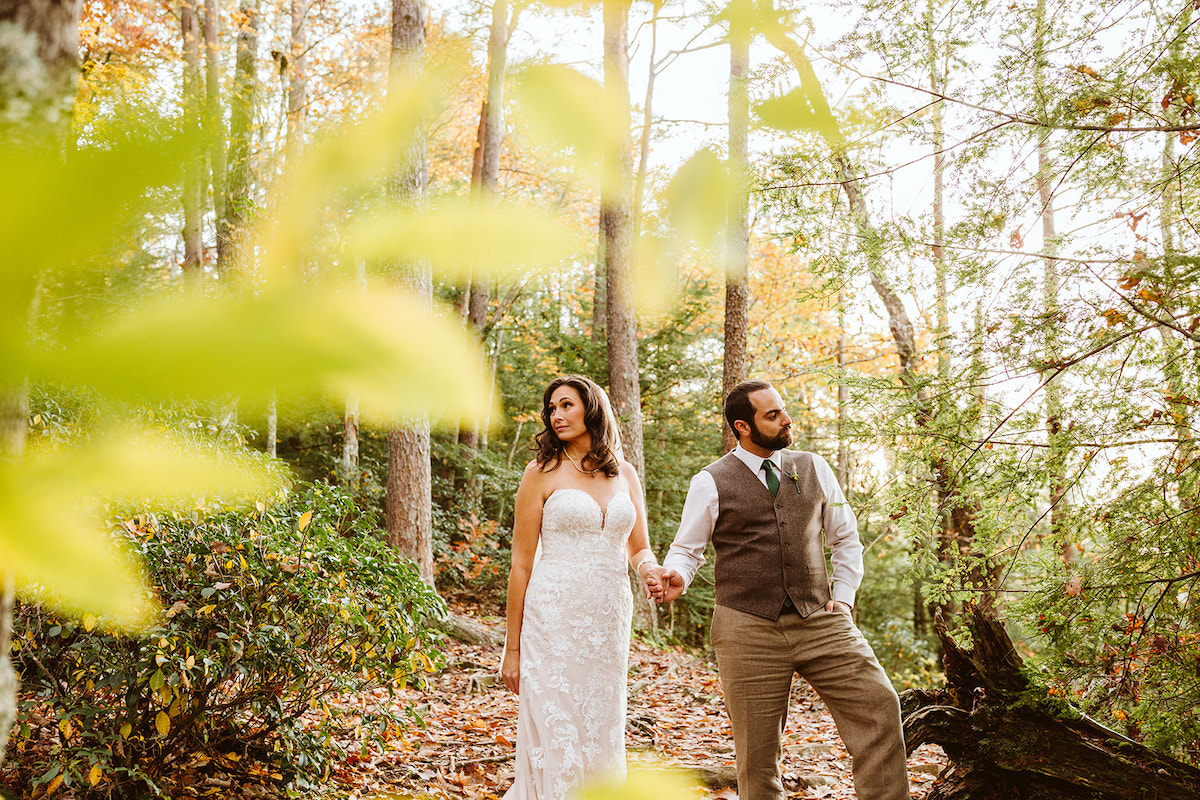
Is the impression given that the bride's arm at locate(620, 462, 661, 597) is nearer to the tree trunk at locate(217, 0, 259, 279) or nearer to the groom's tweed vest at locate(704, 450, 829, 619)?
the groom's tweed vest at locate(704, 450, 829, 619)

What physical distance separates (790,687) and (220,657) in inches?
96.0

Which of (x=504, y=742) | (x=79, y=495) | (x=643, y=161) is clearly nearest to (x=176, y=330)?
(x=79, y=495)

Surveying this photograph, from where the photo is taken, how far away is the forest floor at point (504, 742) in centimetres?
431

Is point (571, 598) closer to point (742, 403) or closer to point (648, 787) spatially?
point (742, 403)

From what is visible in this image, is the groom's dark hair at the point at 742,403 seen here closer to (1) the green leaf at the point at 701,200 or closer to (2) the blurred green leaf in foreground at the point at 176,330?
(1) the green leaf at the point at 701,200

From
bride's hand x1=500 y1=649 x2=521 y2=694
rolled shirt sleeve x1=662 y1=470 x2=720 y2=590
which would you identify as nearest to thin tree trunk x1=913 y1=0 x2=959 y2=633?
rolled shirt sleeve x1=662 y1=470 x2=720 y2=590

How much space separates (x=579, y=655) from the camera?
3.41 meters

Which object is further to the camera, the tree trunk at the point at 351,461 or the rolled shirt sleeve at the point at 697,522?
the tree trunk at the point at 351,461

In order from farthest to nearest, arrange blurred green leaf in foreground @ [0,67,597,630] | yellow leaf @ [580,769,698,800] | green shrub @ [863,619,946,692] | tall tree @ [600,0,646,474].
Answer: green shrub @ [863,619,946,692]
tall tree @ [600,0,646,474]
yellow leaf @ [580,769,698,800]
blurred green leaf in foreground @ [0,67,597,630]

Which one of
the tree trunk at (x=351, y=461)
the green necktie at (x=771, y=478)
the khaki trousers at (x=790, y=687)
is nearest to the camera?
the khaki trousers at (x=790, y=687)

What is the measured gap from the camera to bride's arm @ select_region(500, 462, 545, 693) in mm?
3504

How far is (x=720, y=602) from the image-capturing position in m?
3.52

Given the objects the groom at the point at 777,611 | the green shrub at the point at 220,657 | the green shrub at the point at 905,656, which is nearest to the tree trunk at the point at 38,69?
the green shrub at the point at 220,657

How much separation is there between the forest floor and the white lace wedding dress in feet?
1.65
